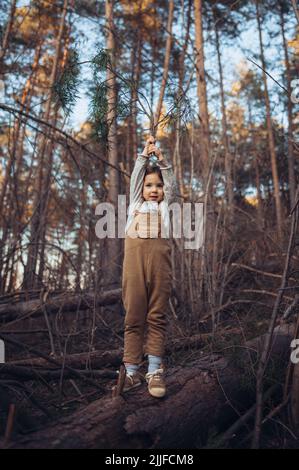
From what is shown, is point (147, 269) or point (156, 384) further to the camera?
point (147, 269)

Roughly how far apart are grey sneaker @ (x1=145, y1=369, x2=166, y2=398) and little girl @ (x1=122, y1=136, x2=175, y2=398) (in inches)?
2.1

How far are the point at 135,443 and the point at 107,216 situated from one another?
12.1ft

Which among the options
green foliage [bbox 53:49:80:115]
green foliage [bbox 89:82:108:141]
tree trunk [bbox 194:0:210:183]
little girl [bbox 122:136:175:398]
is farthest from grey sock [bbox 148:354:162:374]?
tree trunk [bbox 194:0:210:183]

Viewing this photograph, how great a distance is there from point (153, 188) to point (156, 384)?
132 centimetres

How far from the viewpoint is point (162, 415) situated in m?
2.58

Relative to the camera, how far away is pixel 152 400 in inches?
105

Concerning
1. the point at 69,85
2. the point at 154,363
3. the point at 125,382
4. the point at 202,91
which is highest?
the point at 202,91

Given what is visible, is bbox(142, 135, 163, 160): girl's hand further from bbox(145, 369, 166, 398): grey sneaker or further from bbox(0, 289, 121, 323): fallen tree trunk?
bbox(0, 289, 121, 323): fallen tree trunk

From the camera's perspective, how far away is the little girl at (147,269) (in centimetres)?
300

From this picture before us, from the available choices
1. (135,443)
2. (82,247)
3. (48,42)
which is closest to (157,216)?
(135,443)

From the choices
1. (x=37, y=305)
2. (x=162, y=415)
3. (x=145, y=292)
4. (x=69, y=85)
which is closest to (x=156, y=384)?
(x=162, y=415)

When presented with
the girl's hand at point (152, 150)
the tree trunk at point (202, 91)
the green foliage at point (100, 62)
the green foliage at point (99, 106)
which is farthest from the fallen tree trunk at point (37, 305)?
the tree trunk at point (202, 91)

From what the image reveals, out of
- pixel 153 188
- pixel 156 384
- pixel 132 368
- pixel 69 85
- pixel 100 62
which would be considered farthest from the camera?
pixel 69 85

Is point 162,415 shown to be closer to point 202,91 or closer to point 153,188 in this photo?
point 153,188
